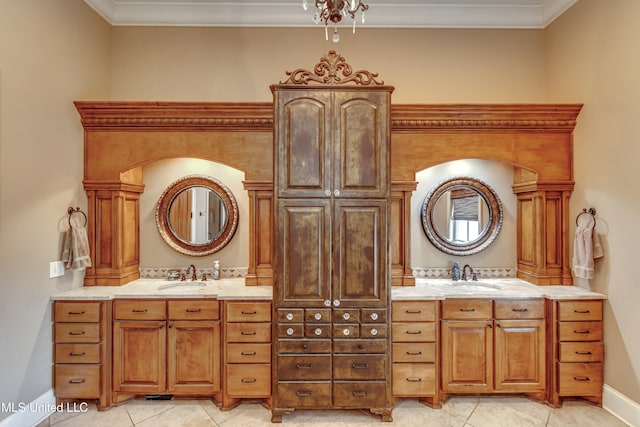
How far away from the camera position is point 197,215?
3.61 metres

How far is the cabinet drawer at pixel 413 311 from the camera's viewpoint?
2.84m

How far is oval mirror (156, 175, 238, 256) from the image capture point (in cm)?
356

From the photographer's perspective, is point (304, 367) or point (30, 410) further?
point (304, 367)

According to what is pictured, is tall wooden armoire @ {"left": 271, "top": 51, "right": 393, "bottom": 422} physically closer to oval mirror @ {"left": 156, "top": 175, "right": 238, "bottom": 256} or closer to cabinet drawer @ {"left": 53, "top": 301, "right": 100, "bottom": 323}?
oval mirror @ {"left": 156, "top": 175, "right": 238, "bottom": 256}

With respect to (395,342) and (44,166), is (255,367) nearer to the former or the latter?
(395,342)

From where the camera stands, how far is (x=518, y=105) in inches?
124

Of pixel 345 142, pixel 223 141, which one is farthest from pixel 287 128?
pixel 223 141

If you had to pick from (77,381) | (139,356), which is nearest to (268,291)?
(139,356)

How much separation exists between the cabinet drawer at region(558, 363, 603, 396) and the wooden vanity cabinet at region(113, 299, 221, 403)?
9.00 ft

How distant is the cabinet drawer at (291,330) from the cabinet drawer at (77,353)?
1.45m

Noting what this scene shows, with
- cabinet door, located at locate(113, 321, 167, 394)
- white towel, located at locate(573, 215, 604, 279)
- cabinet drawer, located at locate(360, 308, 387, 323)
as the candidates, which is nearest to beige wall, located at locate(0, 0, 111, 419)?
cabinet door, located at locate(113, 321, 167, 394)

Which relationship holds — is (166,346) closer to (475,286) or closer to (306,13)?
(475,286)

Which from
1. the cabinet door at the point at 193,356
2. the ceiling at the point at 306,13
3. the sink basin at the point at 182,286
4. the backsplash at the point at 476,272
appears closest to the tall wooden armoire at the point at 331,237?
the cabinet door at the point at 193,356

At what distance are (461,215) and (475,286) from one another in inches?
28.6
